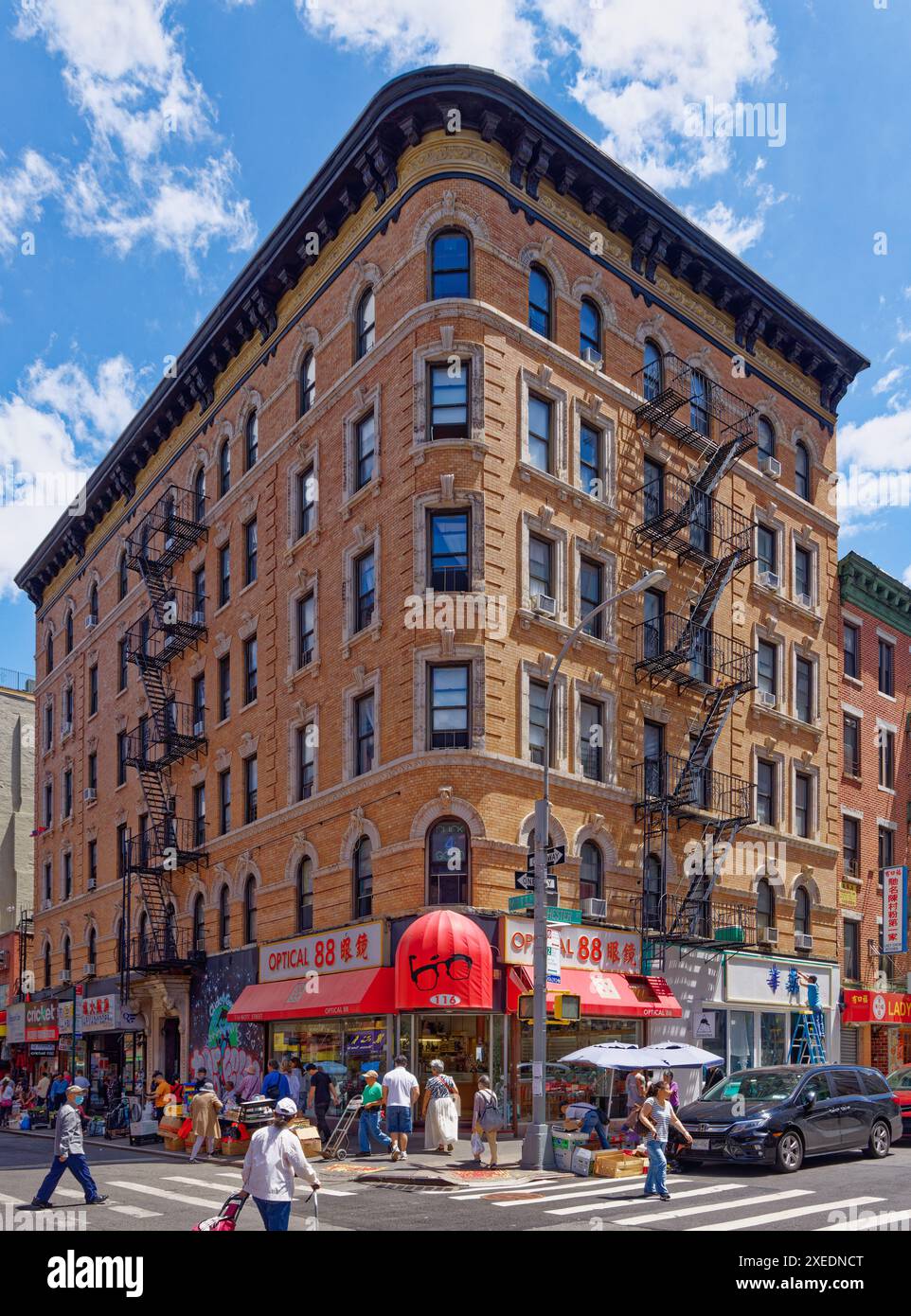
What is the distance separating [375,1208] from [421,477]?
15.5 m

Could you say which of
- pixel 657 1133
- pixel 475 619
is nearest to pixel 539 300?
pixel 475 619

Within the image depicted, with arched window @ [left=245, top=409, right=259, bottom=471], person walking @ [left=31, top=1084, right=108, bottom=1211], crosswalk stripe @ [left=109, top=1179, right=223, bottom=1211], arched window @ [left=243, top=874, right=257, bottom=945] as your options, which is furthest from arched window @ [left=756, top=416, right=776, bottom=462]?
person walking @ [left=31, top=1084, right=108, bottom=1211]

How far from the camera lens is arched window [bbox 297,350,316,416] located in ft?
108

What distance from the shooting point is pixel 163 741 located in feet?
120

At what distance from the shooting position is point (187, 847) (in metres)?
37.6

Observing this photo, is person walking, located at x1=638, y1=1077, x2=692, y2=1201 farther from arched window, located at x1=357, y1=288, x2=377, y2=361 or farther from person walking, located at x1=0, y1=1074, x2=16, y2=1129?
person walking, located at x1=0, y1=1074, x2=16, y2=1129

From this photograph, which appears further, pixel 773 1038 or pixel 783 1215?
pixel 773 1038

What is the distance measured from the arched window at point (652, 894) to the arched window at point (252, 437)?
15.5m

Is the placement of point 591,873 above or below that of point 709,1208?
above

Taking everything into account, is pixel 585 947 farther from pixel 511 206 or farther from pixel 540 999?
pixel 511 206

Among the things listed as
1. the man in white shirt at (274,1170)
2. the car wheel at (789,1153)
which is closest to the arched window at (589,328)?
the car wheel at (789,1153)

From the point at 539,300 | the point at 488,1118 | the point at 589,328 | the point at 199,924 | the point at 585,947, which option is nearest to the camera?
the point at 488,1118

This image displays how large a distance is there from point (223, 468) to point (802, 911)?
67.6 ft

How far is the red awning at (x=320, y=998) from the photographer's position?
83.8 feet
